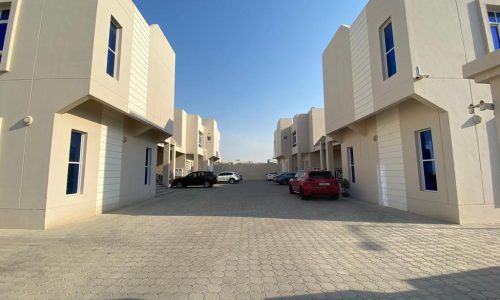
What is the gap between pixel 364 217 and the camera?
8.61 meters

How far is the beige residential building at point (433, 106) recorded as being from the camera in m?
7.47

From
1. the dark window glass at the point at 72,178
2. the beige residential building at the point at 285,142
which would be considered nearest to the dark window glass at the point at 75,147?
the dark window glass at the point at 72,178

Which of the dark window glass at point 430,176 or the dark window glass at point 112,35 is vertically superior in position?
the dark window glass at point 112,35

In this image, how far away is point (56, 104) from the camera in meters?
7.45

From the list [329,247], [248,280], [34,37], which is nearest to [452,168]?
[329,247]

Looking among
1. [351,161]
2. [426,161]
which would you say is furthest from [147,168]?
[426,161]

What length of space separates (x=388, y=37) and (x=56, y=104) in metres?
11.6

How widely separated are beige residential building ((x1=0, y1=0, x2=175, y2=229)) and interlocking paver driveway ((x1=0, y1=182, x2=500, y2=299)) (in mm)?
1092

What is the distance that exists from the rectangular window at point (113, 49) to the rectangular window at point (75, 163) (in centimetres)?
258

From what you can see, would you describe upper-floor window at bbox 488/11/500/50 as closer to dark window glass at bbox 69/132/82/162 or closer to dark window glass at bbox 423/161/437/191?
dark window glass at bbox 423/161/437/191

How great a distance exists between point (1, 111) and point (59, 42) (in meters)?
2.64

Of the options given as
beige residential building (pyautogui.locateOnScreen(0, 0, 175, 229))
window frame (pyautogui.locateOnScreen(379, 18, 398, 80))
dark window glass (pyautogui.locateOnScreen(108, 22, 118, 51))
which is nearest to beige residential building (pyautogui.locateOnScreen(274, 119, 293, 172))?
window frame (pyautogui.locateOnScreen(379, 18, 398, 80))

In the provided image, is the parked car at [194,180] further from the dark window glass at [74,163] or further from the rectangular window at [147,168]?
the dark window glass at [74,163]

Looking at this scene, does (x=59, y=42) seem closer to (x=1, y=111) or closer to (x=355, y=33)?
(x=1, y=111)
